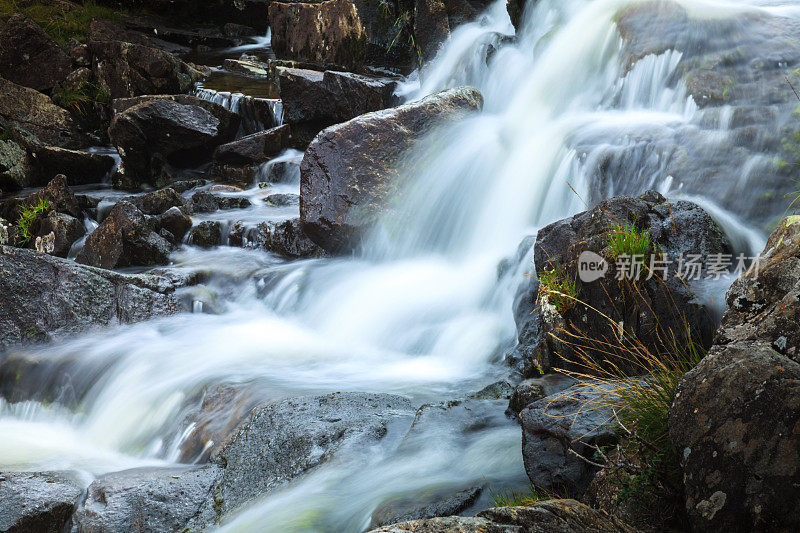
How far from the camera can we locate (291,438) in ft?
14.0

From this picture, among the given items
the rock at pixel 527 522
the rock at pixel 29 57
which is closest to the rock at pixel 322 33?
the rock at pixel 29 57

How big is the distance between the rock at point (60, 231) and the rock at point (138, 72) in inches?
219

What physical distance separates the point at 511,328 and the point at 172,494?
335 cm

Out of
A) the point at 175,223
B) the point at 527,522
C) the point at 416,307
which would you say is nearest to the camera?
the point at 527,522

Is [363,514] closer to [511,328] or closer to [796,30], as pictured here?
[511,328]

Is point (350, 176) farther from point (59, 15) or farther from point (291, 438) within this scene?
point (59, 15)

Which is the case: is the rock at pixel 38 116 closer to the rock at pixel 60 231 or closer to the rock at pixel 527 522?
the rock at pixel 60 231

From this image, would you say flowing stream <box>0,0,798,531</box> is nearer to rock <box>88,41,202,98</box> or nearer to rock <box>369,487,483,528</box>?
rock <box>369,487,483,528</box>

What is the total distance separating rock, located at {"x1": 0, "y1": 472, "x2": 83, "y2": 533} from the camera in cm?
394

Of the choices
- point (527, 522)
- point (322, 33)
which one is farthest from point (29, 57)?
point (527, 522)

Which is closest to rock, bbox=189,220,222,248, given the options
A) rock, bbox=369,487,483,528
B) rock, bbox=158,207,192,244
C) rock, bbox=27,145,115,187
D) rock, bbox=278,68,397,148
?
rock, bbox=158,207,192,244

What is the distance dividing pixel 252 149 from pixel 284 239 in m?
3.65

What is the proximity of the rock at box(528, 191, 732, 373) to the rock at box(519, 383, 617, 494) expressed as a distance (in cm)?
63

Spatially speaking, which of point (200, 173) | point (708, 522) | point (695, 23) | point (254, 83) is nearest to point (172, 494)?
point (708, 522)
